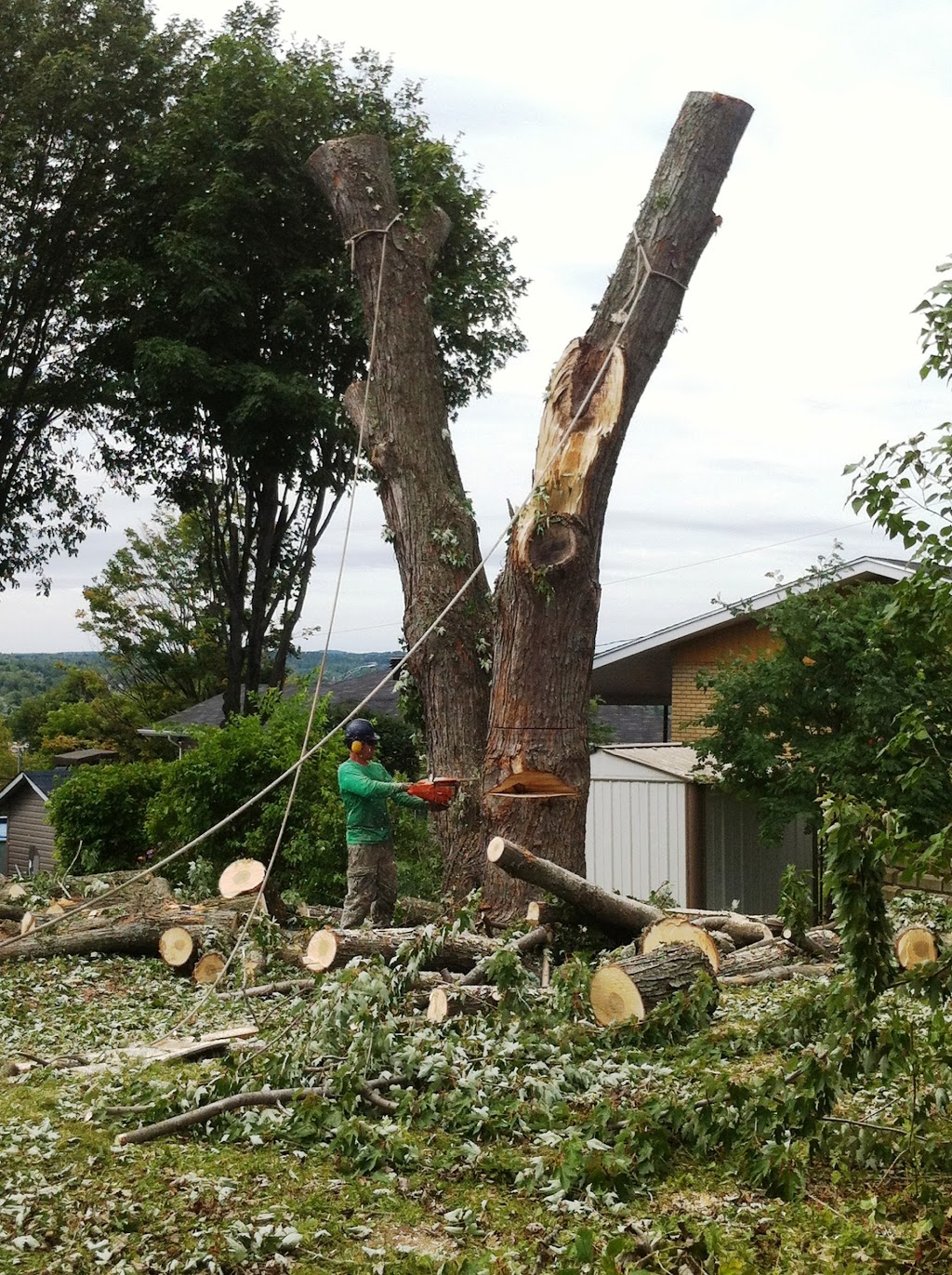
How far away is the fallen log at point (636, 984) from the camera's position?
6164mm

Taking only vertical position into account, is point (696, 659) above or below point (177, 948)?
above

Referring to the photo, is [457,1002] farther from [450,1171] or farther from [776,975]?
[776,975]

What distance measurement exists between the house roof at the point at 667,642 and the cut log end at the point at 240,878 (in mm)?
3140

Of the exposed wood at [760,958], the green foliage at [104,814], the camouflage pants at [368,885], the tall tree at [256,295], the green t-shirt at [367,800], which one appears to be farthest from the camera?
the tall tree at [256,295]

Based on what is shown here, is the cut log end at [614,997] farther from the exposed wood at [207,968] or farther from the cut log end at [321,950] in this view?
the exposed wood at [207,968]

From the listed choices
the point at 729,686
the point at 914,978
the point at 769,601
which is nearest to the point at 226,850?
the point at 729,686

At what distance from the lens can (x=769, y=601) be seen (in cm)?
1508

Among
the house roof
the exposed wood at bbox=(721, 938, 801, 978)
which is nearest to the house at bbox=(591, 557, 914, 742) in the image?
the house roof

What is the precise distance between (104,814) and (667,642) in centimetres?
810

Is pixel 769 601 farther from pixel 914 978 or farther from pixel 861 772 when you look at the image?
pixel 914 978

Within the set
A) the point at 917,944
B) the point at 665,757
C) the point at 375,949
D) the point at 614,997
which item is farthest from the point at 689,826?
the point at 614,997

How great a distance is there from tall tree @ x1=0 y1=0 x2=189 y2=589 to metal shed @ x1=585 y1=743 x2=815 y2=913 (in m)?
11.5

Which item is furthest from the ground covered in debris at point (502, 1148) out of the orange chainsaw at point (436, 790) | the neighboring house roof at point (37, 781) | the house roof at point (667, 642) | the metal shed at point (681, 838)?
the neighboring house roof at point (37, 781)

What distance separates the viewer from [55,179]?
20.6 m
